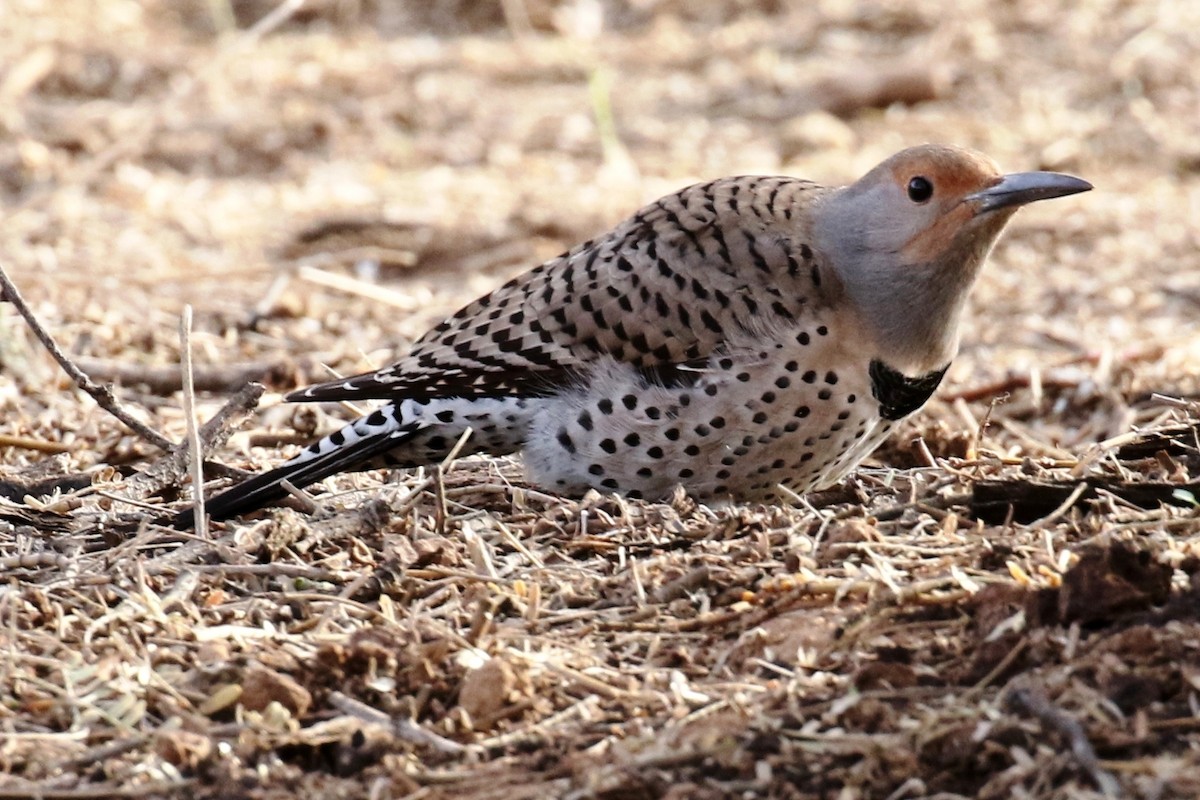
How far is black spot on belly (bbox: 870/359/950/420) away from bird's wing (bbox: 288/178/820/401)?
0.88ft

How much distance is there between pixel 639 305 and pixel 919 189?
2.69ft

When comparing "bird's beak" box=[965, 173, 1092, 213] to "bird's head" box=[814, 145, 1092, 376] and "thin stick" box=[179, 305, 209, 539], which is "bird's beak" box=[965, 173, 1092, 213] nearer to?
"bird's head" box=[814, 145, 1092, 376]

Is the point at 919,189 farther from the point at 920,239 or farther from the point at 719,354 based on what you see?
the point at 719,354

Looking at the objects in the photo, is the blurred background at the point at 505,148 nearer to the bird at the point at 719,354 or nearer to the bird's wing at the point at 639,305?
the bird at the point at 719,354

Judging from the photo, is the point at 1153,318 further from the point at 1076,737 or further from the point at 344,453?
the point at 1076,737

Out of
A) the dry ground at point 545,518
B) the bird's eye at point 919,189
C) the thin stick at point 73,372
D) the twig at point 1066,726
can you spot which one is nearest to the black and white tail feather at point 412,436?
the dry ground at point 545,518

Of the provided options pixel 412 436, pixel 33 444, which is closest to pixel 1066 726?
pixel 412 436

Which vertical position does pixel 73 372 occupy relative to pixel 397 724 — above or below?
above

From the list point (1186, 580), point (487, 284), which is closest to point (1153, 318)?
point (487, 284)

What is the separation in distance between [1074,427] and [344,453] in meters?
2.89

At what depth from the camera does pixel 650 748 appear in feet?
10.4

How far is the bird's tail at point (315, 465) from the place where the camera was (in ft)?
15.2

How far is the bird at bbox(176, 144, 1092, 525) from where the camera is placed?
15.6 feet

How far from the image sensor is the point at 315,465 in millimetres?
4805
